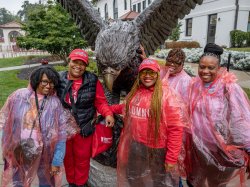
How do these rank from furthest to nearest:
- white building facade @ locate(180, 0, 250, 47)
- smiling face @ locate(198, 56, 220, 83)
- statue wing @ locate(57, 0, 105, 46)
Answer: white building facade @ locate(180, 0, 250, 47), statue wing @ locate(57, 0, 105, 46), smiling face @ locate(198, 56, 220, 83)

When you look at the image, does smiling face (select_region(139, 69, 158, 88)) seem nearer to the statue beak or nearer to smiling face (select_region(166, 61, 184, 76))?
the statue beak

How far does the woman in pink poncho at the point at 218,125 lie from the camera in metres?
2.01

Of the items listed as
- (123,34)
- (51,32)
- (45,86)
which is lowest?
(45,86)

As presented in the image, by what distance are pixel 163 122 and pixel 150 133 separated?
0.15 metres

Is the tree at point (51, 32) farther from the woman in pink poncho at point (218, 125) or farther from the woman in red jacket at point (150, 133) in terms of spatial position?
the woman in pink poncho at point (218, 125)

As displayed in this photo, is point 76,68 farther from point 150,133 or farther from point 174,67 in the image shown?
point 174,67

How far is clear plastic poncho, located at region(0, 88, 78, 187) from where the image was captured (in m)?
2.21

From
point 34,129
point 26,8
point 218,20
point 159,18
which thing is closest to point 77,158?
point 34,129

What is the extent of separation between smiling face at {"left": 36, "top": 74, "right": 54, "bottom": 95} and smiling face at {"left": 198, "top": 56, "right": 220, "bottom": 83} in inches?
51.4

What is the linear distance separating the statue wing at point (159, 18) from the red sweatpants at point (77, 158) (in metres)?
1.42

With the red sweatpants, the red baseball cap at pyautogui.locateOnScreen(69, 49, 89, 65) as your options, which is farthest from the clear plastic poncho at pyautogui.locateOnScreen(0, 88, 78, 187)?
the red baseball cap at pyautogui.locateOnScreen(69, 49, 89, 65)

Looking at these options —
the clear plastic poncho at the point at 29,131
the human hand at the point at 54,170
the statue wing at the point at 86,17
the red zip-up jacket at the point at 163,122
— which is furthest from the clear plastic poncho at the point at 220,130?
the statue wing at the point at 86,17

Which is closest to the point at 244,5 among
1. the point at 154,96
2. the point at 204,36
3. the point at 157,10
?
the point at 204,36

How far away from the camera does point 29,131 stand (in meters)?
2.20
